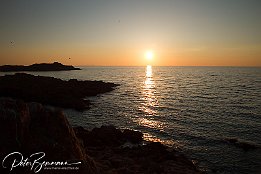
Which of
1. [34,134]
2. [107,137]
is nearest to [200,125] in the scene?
[107,137]

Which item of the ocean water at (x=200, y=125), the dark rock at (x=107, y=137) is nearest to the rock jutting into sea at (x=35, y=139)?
the dark rock at (x=107, y=137)

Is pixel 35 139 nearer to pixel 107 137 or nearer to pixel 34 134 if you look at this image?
pixel 34 134

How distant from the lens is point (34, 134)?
12289 millimetres

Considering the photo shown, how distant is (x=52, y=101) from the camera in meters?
50.3

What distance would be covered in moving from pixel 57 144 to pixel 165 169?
10.9 metres

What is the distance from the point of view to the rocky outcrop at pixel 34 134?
11477mm

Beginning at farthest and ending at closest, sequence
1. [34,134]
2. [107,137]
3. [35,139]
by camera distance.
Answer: [107,137], [34,134], [35,139]

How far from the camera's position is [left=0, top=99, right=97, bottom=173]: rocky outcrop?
11477 mm

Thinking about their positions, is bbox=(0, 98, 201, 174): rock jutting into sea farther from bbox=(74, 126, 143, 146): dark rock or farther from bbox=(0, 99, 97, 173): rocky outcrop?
bbox=(74, 126, 143, 146): dark rock

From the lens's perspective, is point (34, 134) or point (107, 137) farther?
point (107, 137)

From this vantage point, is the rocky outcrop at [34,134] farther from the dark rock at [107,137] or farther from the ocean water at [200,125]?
the ocean water at [200,125]

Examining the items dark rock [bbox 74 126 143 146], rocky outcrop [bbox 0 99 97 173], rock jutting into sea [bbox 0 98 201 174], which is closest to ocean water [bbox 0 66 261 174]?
dark rock [bbox 74 126 143 146]

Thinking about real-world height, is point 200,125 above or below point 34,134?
below

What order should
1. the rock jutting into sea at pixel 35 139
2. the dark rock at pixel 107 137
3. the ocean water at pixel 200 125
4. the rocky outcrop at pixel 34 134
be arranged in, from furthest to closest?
the dark rock at pixel 107 137 < the ocean water at pixel 200 125 < the rocky outcrop at pixel 34 134 < the rock jutting into sea at pixel 35 139
